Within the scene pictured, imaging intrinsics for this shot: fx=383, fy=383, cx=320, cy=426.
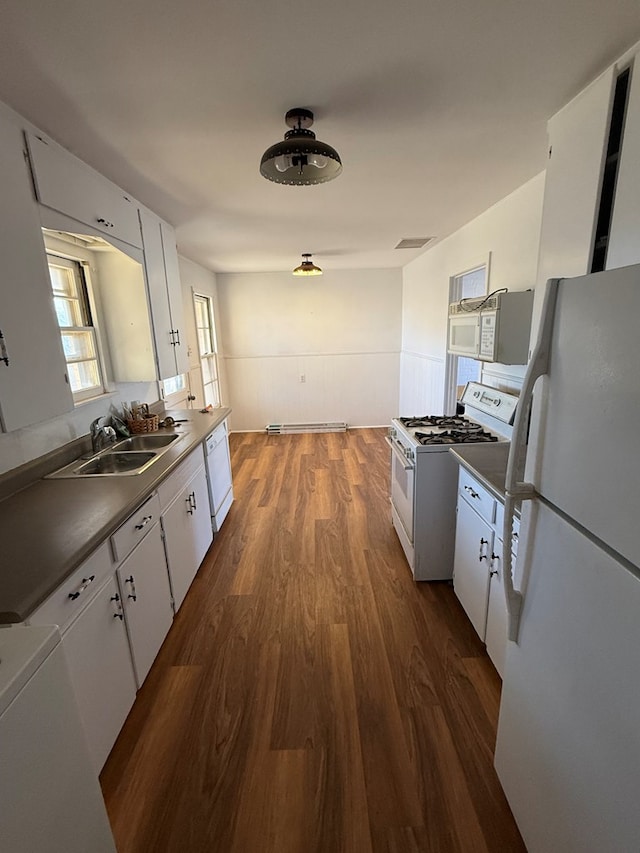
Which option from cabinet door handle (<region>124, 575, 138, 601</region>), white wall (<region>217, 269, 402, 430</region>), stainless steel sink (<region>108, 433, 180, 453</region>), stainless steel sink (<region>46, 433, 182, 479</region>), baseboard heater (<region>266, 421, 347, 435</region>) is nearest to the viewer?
cabinet door handle (<region>124, 575, 138, 601</region>)

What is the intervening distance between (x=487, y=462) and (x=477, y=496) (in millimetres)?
176

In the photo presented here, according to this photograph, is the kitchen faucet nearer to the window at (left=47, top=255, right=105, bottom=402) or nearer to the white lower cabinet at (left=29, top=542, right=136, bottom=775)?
the window at (left=47, top=255, right=105, bottom=402)

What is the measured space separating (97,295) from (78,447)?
107 cm

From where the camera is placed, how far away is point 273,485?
4188mm

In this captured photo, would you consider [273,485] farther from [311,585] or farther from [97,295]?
[97,295]

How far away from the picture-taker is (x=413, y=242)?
13.1 feet

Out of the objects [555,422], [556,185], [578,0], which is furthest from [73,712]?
[556,185]

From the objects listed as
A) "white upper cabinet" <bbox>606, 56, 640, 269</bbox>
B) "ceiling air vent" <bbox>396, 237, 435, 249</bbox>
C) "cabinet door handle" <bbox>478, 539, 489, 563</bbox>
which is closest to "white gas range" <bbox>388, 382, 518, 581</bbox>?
"cabinet door handle" <bbox>478, 539, 489, 563</bbox>

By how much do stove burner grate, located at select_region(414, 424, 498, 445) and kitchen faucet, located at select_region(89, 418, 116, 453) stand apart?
2.02 m

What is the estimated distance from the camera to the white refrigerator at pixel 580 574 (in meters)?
0.74

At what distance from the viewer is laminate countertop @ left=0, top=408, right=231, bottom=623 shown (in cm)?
111

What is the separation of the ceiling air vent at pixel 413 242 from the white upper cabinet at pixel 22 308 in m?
3.19

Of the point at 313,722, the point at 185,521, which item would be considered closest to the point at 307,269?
the point at 185,521

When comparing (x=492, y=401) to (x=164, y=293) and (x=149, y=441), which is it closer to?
(x=149, y=441)
